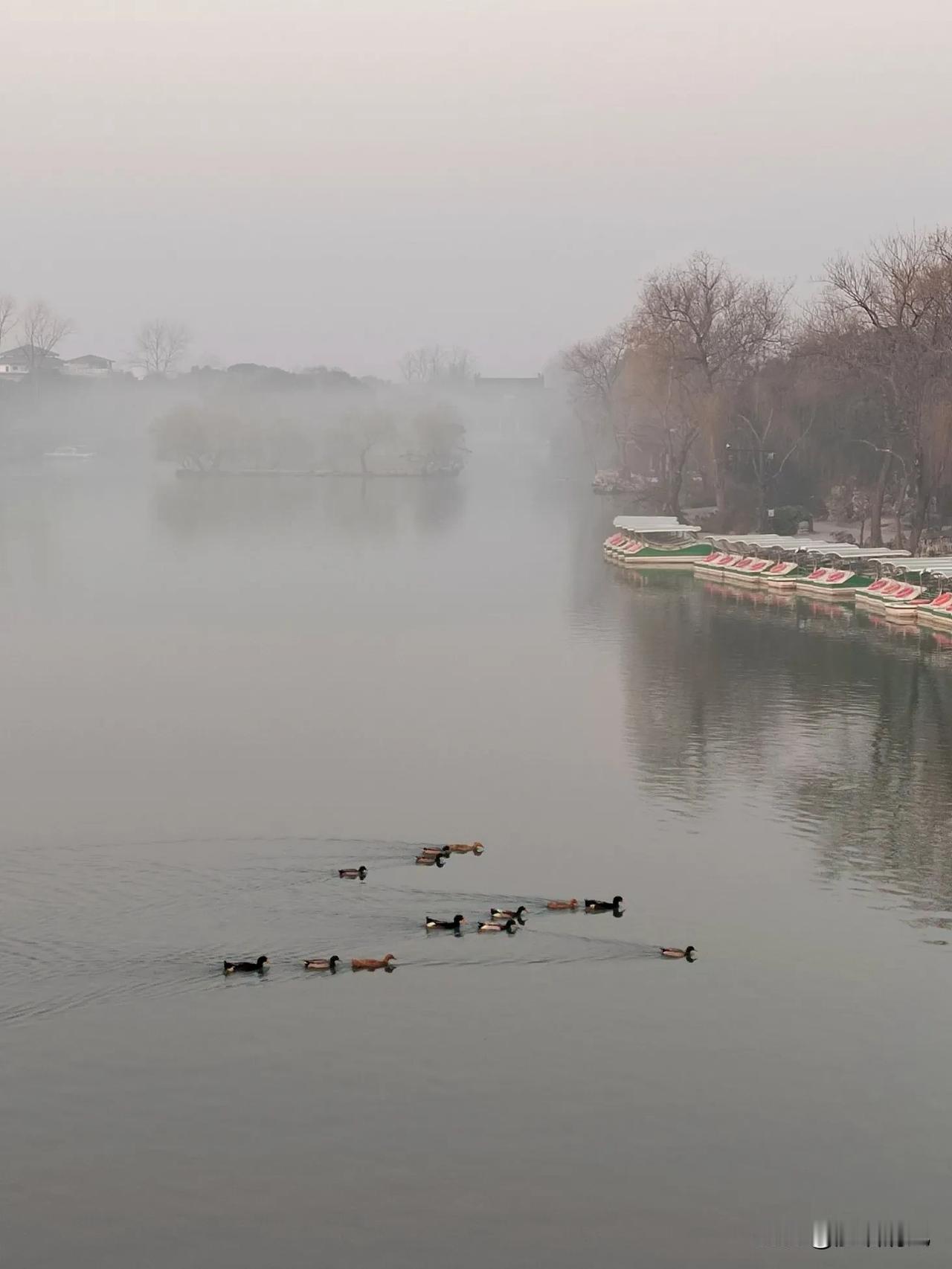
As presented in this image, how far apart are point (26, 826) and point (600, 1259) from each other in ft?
65.7

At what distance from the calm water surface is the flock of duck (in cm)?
32

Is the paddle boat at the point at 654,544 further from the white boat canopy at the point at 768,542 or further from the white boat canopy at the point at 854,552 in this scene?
the white boat canopy at the point at 854,552

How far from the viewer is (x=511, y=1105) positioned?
24.2m

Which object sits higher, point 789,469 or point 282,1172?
point 789,469

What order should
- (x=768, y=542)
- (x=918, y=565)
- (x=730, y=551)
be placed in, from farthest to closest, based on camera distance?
1. (x=730, y=551)
2. (x=768, y=542)
3. (x=918, y=565)

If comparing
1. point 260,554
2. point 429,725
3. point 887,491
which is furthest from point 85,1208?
point 887,491

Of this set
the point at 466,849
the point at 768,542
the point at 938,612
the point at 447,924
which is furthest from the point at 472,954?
the point at 768,542

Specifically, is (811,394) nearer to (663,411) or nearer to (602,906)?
(663,411)

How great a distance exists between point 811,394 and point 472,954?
77.9m

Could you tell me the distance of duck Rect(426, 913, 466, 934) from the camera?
100ft

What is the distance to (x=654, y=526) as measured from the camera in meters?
102

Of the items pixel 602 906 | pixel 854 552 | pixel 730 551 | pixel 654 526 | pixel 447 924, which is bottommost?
pixel 447 924

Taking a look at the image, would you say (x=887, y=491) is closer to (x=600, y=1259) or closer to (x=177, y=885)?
(x=177, y=885)

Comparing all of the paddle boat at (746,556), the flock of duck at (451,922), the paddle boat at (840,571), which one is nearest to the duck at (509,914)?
the flock of duck at (451,922)
